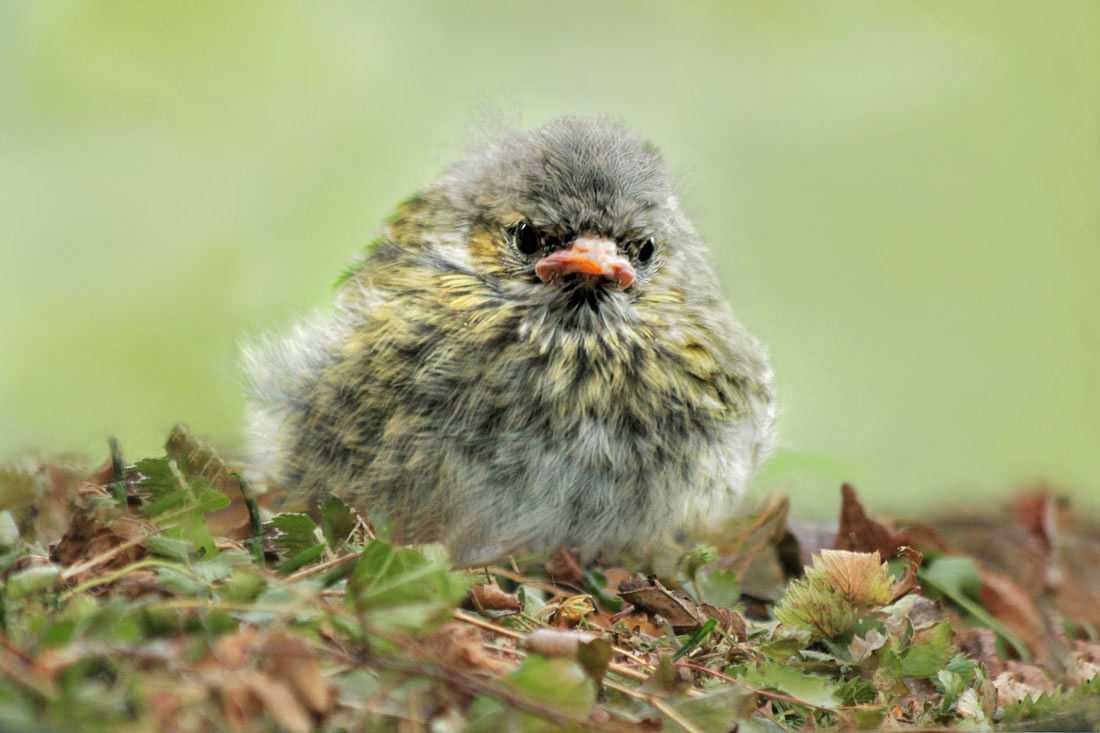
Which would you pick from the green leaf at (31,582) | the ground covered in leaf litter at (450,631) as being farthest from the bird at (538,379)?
the green leaf at (31,582)

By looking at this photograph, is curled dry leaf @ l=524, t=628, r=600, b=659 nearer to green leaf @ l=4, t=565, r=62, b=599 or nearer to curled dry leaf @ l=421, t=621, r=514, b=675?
curled dry leaf @ l=421, t=621, r=514, b=675

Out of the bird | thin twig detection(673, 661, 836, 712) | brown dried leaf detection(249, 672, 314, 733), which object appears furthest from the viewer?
the bird

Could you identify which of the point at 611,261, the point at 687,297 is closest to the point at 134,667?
the point at 611,261

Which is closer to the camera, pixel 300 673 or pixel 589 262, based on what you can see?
pixel 300 673

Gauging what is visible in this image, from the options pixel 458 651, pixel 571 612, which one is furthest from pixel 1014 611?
pixel 458 651

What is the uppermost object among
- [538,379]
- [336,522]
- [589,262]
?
[589,262]

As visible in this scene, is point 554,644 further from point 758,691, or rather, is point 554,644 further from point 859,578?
point 859,578

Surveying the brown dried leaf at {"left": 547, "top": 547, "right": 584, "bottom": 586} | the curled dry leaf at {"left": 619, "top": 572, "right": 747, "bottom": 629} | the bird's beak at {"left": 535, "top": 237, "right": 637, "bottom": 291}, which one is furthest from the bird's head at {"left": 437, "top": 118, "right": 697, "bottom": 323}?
the curled dry leaf at {"left": 619, "top": 572, "right": 747, "bottom": 629}
